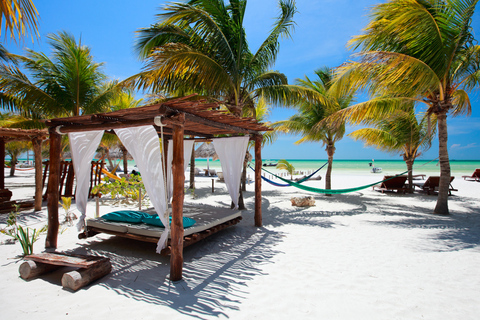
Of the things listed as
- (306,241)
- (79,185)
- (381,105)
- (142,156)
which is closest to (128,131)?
(142,156)

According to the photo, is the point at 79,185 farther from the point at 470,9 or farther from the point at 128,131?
the point at 470,9

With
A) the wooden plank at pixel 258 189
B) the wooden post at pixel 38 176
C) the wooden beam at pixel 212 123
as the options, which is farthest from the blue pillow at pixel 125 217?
the wooden post at pixel 38 176

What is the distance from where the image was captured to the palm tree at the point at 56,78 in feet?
20.0

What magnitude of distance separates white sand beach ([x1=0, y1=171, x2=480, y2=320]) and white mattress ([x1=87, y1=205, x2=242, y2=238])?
12.2 inches

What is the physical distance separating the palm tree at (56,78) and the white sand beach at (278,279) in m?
3.86


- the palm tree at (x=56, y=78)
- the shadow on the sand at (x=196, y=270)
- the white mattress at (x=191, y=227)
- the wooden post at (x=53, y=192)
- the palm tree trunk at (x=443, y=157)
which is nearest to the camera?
the shadow on the sand at (x=196, y=270)

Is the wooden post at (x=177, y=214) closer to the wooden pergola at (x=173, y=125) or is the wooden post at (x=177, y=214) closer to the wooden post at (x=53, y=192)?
the wooden pergola at (x=173, y=125)

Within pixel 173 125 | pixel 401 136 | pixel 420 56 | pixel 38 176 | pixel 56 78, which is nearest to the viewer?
pixel 173 125

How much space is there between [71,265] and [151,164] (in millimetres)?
1272

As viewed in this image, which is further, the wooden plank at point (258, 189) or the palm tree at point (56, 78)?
the palm tree at point (56, 78)

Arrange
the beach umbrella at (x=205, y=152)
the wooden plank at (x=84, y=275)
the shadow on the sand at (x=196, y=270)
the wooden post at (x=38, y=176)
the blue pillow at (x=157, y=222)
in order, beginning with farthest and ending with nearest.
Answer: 1. the beach umbrella at (x=205, y=152)
2. the wooden post at (x=38, y=176)
3. the blue pillow at (x=157, y=222)
4. the wooden plank at (x=84, y=275)
5. the shadow on the sand at (x=196, y=270)

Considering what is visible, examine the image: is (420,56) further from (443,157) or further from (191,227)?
(191,227)

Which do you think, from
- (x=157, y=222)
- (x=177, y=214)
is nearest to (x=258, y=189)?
(x=157, y=222)

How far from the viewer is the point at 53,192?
11.9 feet
